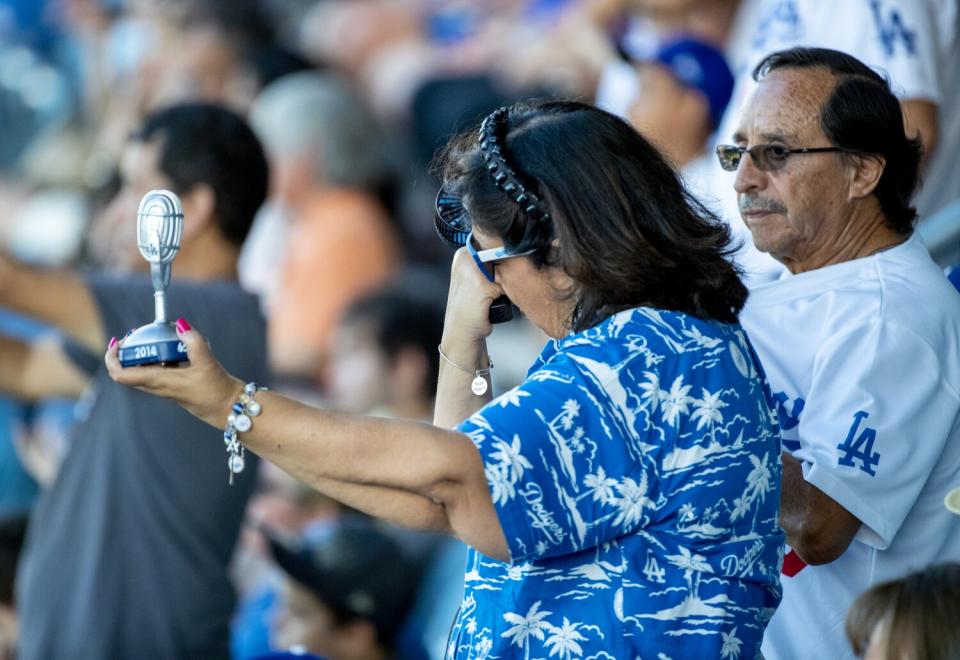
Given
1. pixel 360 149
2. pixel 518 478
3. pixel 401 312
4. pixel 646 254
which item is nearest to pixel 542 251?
pixel 646 254

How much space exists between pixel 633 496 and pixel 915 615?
480mm

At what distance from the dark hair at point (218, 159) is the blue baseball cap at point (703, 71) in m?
1.37

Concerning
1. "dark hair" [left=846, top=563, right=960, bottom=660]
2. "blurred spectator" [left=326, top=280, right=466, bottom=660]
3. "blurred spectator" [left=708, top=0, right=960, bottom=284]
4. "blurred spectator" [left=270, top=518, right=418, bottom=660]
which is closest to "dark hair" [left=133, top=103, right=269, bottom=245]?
"blurred spectator" [left=270, top=518, right=418, bottom=660]

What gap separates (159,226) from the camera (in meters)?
2.27

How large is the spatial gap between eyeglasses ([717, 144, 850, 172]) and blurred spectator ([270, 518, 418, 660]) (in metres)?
1.86

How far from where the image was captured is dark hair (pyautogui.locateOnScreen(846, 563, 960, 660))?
224 centimetres

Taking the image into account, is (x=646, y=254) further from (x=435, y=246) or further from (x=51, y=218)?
(x=51, y=218)

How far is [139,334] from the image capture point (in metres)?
2.12

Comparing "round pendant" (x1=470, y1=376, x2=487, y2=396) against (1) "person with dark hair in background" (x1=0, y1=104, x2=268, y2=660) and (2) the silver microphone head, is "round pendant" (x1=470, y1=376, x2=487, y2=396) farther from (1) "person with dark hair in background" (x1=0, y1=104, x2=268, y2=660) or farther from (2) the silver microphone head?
(1) "person with dark hair in background" (x1=0, y1=104, x2=268, y2=660)

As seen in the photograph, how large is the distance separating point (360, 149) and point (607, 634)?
468 cm

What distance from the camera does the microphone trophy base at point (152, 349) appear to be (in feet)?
6.88

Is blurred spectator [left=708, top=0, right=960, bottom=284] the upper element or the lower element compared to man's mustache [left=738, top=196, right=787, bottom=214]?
upper

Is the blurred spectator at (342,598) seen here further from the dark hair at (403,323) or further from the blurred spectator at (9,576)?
the dark hair at (403,323)

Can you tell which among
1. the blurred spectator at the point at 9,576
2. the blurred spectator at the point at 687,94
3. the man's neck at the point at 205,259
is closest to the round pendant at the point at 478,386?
the man's neck at the point at 205,259
